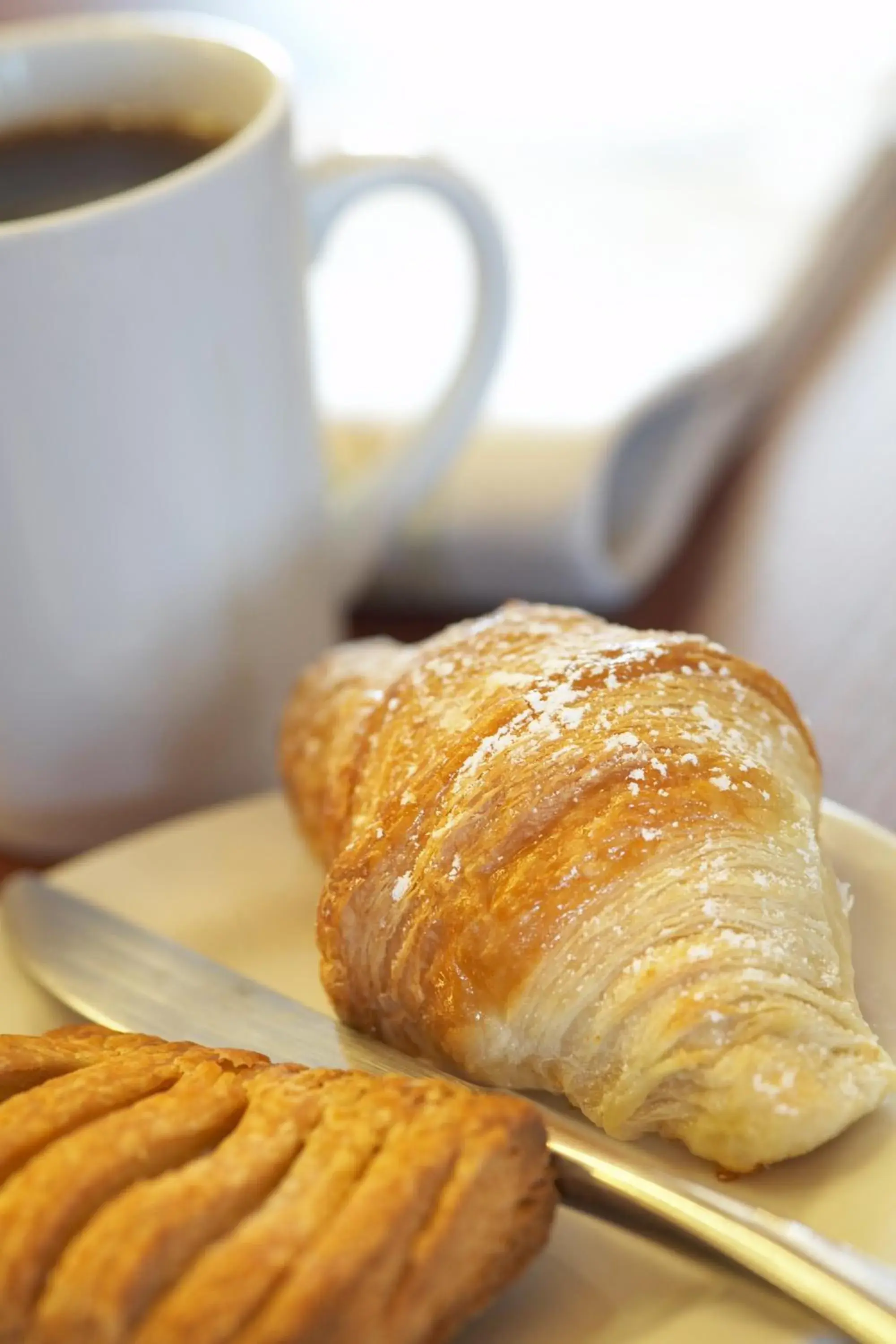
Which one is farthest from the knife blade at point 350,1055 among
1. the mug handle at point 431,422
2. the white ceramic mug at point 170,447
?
the mug handle at point 431,422

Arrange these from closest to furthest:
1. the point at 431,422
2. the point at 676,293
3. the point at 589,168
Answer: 1. the point at 431,422
2. the point at 676,293
3. the point at 589,168

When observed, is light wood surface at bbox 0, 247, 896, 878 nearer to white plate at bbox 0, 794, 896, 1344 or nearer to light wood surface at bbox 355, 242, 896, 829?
light wood surface at bbox 355, 242, 896, 829

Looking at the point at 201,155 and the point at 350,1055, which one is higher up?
the point at 201,155

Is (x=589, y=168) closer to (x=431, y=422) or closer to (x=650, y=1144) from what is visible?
(x=431, y=422)

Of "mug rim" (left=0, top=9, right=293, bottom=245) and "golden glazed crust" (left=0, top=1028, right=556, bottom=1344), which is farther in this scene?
"mug rim" (left=0, top=9, right=293, bottom=245)

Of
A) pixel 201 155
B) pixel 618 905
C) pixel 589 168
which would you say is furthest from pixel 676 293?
pixel 618 905

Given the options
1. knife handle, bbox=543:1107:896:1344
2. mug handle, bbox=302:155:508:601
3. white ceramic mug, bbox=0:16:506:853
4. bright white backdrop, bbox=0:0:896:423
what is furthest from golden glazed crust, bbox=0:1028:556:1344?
bright white backdrop, bbox=0:0:896:423

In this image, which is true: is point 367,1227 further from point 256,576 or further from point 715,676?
point 256,576

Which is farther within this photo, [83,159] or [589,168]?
[589,168]

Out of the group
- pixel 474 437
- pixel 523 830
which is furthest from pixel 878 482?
pixel 523 830
